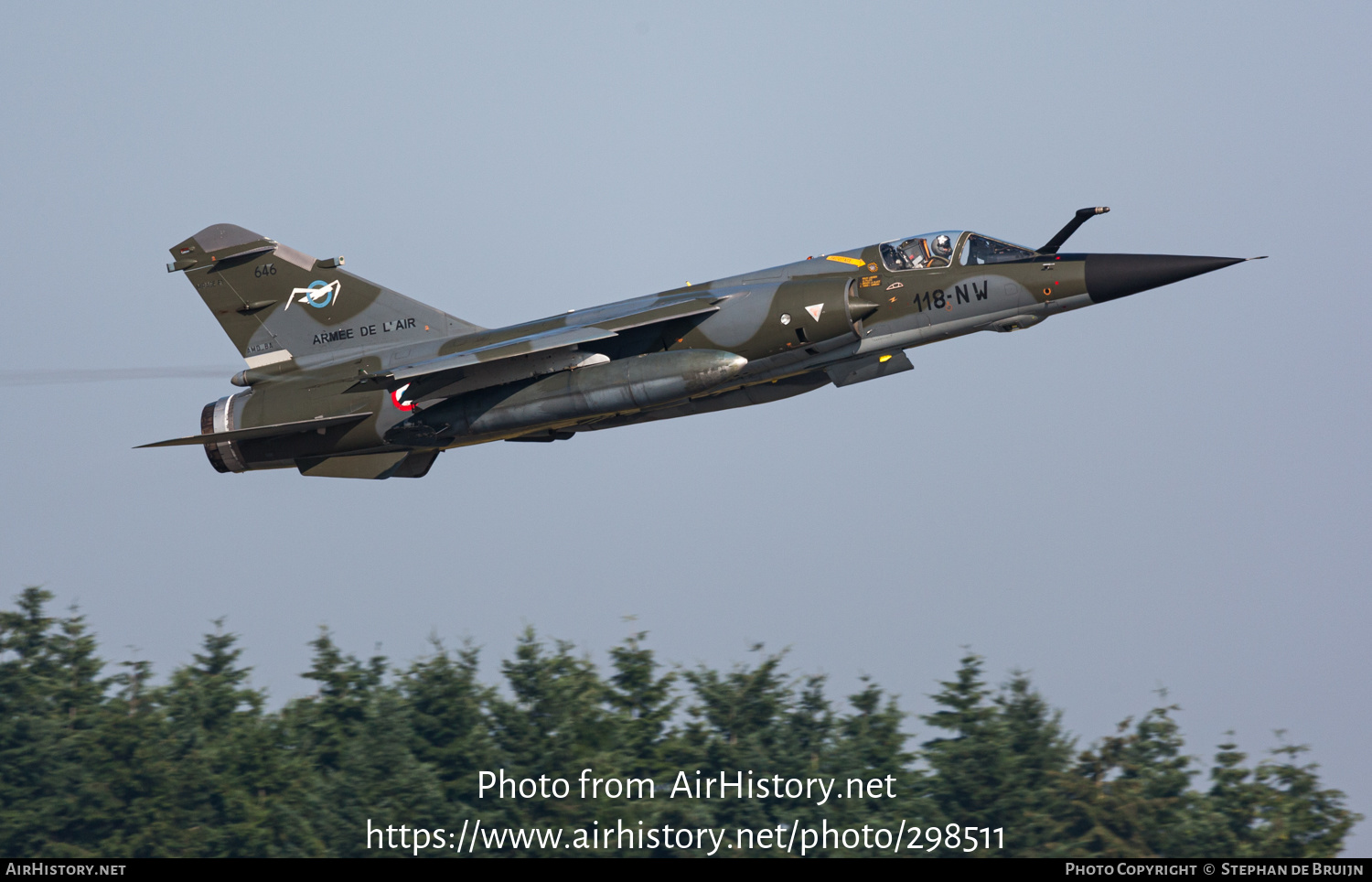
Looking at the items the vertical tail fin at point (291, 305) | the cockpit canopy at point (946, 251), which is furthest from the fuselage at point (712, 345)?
the vertical tail fin at point (291, 305)

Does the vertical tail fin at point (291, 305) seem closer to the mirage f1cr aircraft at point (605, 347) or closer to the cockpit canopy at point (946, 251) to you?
the mirage f1cr aircraft at point (605, 347)

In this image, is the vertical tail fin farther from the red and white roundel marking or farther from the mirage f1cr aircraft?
the red and white roundel marking

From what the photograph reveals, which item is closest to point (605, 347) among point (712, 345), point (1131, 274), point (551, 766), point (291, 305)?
point (712, 345)

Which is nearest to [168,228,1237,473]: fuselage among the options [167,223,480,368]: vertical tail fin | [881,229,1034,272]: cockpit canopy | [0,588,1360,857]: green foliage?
[881,229,1034,272]: cockpit canopy

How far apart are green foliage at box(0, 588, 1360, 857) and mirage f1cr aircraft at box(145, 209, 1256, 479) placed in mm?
12896

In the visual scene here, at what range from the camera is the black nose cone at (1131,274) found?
1880 cm

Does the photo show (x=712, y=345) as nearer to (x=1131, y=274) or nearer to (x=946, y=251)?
(x=946, y=251)

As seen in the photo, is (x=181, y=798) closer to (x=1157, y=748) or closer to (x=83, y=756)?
(x=83, y=756)

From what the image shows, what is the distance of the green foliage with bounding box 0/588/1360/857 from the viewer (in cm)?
3297

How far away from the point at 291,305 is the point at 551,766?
51.0ft

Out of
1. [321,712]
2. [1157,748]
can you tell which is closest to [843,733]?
[1157,748]

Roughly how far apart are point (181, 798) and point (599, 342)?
1991cm

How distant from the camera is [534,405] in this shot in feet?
65.3

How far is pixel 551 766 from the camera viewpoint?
34.5 m
